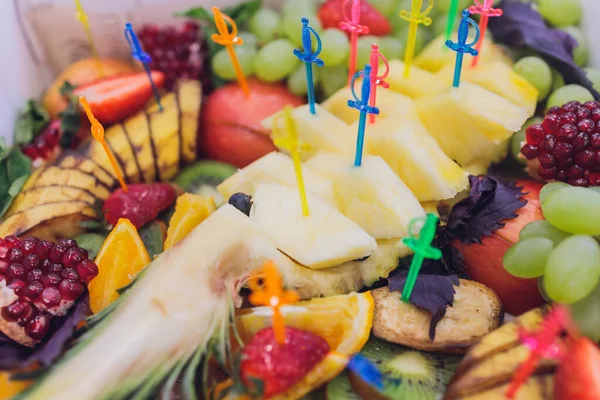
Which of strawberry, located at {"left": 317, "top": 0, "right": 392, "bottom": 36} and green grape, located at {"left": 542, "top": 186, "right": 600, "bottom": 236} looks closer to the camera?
green grape, located at {"left": 542, "top": 186, "right": 600, "bottom": 236}

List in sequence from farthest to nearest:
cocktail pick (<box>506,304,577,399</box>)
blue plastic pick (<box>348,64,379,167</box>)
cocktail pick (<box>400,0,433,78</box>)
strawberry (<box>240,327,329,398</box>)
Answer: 1. cocktail pick (<box>400,0,433,78</box>)
2. blue plastic pick (<box>348,64,379,167</box>)
3. strawberry (<box>240,327,329,398</box>)
4. cocktail pick (<box>506,304,577,399</box>)

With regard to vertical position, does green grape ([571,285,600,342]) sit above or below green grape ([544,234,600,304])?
below

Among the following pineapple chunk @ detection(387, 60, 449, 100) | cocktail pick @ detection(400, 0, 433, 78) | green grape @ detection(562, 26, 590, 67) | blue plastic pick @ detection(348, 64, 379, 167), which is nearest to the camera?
blue plastic pick @ detection(348, 64, 379, 167)

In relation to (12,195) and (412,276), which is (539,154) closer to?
(412,276)

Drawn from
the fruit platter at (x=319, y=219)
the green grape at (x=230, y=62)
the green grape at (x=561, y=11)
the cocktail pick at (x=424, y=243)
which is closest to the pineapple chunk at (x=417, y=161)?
the fruit platter at (x=319, y=219)

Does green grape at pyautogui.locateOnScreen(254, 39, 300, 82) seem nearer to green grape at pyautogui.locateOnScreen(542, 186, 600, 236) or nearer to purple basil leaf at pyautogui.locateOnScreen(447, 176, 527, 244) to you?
purple basil leaf at pyautogui.locateOnScreen(447, 176, 527, 244)

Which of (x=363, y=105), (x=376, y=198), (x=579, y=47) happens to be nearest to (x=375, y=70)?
(x=363, y=105)

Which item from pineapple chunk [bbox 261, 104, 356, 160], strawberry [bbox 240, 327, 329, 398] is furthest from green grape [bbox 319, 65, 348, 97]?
strawberry [bbox 240, 327, 329, 398]
